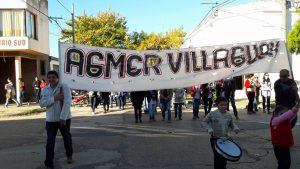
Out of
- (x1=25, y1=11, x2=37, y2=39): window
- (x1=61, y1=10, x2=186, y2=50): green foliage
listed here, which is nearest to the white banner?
(x1=25, y1=11, x2=37, y2=39): window

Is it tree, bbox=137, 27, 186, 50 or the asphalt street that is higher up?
tree, bbox=137, 27, 186, 50

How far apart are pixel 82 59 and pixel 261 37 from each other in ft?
70.0

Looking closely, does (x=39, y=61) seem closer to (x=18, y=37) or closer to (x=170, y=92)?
(x=18, y=37)

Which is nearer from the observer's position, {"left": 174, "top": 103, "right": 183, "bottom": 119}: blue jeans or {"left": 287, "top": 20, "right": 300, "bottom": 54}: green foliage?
{"left": 174, "top": 103, "right": 183, "bottom": 119}: blue jeans

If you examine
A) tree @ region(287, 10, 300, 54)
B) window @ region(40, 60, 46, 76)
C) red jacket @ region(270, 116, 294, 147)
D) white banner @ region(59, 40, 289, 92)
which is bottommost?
red jacket @ region(270, 116, 294, 147)

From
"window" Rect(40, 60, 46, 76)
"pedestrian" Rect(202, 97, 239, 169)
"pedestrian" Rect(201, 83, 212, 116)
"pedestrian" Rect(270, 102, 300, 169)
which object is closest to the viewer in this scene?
"pedestrian" Rect(270, 102, 300, 169)

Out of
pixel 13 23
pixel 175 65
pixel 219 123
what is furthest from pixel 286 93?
pixel 13 23

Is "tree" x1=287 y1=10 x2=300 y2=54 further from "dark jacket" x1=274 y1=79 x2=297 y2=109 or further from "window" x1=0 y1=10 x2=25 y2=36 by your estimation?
"window" x1=0 y1=10 x2=25 y2=36

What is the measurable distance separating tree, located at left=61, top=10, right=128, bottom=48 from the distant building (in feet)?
40.0

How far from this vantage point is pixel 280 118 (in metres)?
6.43

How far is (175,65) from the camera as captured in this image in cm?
1098

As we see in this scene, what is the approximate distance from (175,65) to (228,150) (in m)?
5.03

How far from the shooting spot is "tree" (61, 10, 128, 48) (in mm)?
49250

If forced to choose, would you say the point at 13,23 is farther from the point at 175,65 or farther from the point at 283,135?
the point at 283,135
